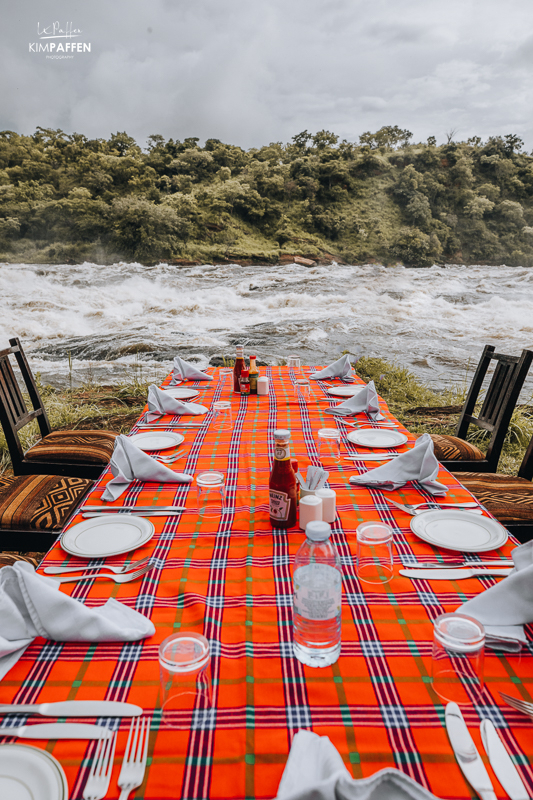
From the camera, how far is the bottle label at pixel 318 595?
0.68 m

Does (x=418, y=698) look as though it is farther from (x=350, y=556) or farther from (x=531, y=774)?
(x=350, y=556)

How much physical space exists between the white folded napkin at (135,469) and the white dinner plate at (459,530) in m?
0.58

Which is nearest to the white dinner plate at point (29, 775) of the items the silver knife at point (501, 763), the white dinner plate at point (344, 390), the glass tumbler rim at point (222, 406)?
the silver knife at point (501, 763)

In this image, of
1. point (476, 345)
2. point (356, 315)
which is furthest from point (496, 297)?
point (356, 315)

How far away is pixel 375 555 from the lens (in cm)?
88

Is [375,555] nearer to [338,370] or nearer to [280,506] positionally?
[280,506]

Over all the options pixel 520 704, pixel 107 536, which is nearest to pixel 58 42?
pixel 107 536

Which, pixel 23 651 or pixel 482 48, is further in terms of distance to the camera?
pixel 482 48

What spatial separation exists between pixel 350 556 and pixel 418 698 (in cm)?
33

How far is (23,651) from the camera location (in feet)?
2.25

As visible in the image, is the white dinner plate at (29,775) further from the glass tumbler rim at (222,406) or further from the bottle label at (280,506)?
the glass tumbler rim at (222,406)

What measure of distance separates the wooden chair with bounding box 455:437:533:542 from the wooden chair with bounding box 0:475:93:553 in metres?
1.39

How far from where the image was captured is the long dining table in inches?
20.4

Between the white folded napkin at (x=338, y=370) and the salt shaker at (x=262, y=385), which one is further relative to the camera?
the white folded napkin at (x=338, y=370)
